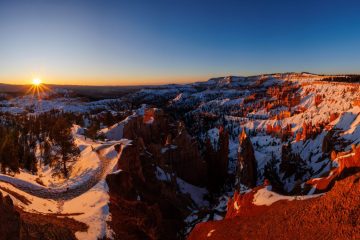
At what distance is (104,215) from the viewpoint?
2722 centimetres

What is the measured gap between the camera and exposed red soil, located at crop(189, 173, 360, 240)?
13.9 m

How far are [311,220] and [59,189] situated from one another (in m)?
29.4

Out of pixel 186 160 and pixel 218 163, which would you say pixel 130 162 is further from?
pixel 218 163

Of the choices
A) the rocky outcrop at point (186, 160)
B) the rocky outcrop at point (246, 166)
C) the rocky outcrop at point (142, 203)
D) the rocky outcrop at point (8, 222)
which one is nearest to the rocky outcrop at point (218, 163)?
the rocky outcrop at point (186, 160)

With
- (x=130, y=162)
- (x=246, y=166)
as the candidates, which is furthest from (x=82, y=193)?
(x=246, y=166)

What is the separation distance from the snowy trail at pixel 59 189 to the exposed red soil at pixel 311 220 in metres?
19.6

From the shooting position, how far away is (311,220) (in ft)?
50.8

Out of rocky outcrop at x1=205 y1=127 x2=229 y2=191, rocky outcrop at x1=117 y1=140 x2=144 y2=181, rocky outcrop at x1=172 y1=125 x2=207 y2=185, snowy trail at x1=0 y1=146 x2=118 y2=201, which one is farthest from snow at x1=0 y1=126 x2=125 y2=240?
rocky outcrop at x1=205 y1=127 x2=229 y2=191

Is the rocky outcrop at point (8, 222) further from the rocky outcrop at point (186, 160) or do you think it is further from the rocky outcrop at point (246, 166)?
the rocky outcrop at point (246, 166)

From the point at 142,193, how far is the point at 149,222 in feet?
23.1

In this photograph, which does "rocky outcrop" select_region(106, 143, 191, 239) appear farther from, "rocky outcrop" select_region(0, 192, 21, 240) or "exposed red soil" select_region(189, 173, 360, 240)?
"exposed red soil" select_region(189, 173, 360, 240)

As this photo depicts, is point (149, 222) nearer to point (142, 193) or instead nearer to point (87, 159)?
point (142, 193)

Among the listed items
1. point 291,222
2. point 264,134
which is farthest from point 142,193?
point 264,134

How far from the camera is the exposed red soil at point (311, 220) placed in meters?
13.9
